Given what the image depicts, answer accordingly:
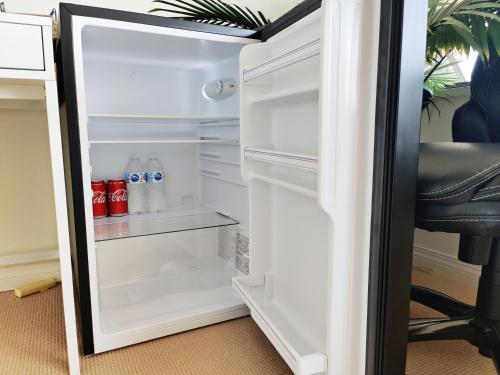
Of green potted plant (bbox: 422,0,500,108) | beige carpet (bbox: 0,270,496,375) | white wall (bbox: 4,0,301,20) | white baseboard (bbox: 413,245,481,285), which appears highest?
white wall (bbox: 4,0,301,20)

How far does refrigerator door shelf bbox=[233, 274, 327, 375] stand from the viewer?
882 millimetres

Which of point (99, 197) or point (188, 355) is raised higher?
point (99, 197)

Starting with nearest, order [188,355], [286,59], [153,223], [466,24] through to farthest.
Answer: [286,59]
[188,355]
[466,24]
[153,223]

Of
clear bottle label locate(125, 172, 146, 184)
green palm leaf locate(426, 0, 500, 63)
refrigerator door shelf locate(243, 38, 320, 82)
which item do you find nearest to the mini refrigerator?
refrigerator door shelf locate(243, 38, 320, 82)

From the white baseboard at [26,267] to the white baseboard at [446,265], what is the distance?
178cm

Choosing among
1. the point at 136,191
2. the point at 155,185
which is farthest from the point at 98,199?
the point at 155,185

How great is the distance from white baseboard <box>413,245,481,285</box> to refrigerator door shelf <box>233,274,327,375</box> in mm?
1003

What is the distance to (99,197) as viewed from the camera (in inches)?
66.7

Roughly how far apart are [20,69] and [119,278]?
1022 millimetres

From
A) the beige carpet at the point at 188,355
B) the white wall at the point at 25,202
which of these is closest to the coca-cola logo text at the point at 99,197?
the white wall at the point at 25,202

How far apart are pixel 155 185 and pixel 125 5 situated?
872mm

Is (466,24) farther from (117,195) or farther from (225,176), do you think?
(117,195)

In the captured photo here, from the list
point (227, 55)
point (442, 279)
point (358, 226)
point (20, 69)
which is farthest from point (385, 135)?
point (442, 279)

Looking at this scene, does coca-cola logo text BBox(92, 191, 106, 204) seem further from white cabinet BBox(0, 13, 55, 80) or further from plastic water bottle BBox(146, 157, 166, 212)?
white cabinet BBox(0, 13, 55, 80)
